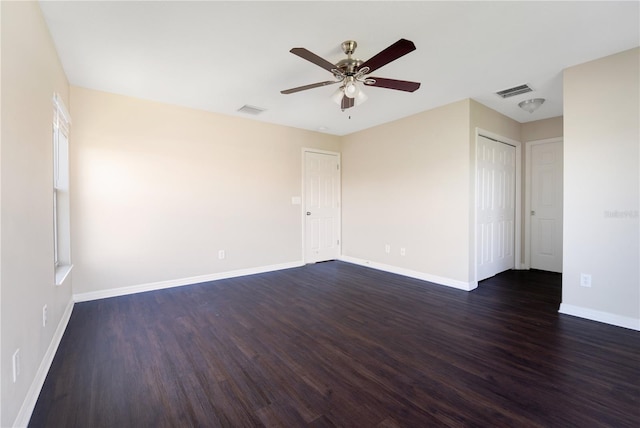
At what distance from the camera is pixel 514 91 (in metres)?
3.36

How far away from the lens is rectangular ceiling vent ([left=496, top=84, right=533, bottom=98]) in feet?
10.6

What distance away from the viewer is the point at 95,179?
10.9ft

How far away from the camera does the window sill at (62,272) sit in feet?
8.41

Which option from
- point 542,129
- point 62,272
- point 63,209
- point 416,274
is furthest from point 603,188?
point 63,209

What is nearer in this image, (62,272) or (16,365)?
(16,365)

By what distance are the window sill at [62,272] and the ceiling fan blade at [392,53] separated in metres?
3.21

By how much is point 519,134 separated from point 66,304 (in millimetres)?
6597

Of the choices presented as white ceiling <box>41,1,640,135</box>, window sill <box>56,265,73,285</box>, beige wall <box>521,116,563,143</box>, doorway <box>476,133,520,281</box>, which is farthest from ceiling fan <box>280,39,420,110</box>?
beige wall <box>521,116,563,143</box>

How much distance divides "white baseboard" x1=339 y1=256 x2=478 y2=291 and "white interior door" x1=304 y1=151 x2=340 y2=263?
499mm

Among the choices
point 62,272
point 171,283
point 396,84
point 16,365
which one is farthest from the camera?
point 171,283

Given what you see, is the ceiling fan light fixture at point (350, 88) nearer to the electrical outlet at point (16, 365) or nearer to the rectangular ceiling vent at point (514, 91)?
the rectangular ceiling vent at point (514, 91)

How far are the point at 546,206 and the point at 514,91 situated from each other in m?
2.31

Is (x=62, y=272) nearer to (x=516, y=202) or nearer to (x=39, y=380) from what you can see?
(x=39, y=380)

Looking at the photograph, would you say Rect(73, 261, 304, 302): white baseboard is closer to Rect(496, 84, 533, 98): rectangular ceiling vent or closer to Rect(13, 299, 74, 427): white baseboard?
Rect(13, 299, 74, 427): white baseboard
